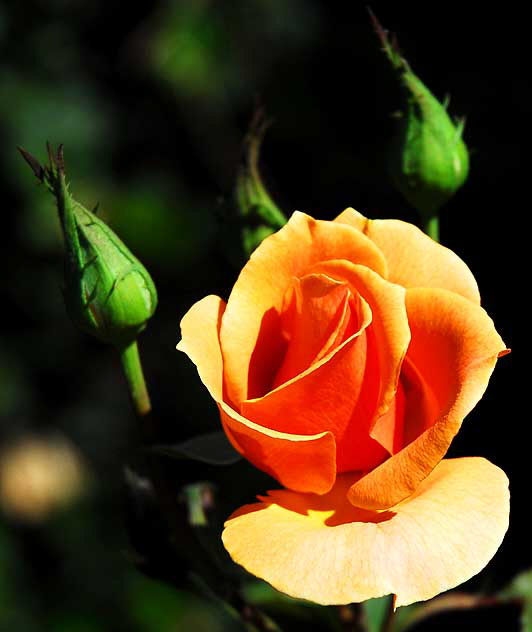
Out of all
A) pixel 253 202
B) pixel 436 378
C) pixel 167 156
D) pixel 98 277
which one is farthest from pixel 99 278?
pixel 167 156

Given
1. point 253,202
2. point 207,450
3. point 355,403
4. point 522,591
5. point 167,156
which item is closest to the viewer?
point 355,403

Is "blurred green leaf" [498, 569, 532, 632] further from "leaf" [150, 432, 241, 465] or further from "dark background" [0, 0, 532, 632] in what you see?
"dark background" [0, 0, 532, 632]

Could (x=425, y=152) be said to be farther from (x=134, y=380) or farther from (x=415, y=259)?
(x=134, y=380)

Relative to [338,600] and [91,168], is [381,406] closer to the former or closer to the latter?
[338,600]

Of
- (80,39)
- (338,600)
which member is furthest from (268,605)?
(80,39)

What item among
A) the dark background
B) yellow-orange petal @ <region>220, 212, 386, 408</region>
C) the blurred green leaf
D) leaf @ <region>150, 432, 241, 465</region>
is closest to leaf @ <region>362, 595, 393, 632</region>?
the blurred green leaf

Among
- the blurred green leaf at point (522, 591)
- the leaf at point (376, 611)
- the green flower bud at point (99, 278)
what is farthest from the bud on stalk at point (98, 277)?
the blurred green leaf at point (522, 591)
